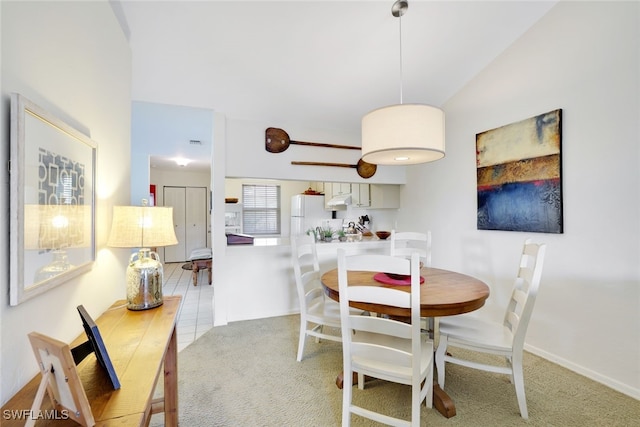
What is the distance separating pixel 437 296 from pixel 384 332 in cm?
43

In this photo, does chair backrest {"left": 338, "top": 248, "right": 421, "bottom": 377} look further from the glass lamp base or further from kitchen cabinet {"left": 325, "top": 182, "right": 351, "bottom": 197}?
kitchen cabinet {"left": 325, "top": 182, "right": 351, "bottom": 197}

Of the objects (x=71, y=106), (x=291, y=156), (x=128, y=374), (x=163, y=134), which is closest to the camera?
(x=128, y=374)

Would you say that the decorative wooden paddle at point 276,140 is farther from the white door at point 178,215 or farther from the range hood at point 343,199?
the white door at point 178,215

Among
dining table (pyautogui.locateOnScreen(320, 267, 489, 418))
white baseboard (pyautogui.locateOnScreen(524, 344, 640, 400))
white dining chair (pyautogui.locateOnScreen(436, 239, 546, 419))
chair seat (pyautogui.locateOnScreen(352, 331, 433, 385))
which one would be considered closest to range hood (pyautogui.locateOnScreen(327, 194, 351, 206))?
dining table (pyautogui.locateOnScreen(320, 267, 489, 418))

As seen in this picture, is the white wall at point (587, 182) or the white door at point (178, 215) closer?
the white wall at point (587, 182)

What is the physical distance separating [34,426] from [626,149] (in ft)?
10.6

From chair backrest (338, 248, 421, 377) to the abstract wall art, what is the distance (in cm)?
183

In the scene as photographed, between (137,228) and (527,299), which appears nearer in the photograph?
(137,228)

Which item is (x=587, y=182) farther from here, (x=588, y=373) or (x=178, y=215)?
(x=178, y=215)

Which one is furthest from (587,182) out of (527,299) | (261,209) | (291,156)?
(261,209)

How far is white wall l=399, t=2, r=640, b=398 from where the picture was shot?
190 centimetres

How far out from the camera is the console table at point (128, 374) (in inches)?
29.6

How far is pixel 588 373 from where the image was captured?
2076 mm

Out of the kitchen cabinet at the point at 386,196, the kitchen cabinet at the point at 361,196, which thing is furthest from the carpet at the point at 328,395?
the kitchen cabinet at the point at 361,196
